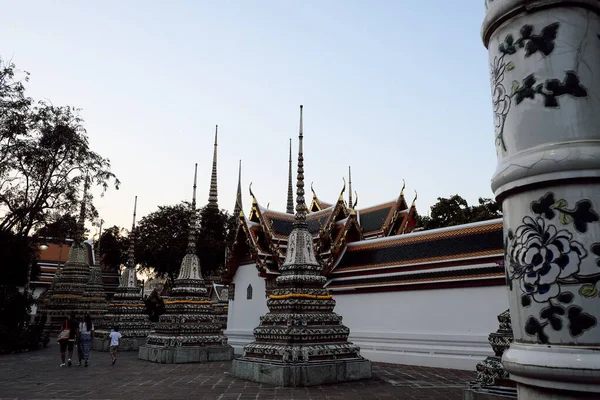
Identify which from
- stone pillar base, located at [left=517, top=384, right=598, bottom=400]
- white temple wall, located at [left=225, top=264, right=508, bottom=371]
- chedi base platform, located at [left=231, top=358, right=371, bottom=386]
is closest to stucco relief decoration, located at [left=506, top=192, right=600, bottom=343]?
stone pillar base, located at [left=517, top=384, right=598, bottom=400]

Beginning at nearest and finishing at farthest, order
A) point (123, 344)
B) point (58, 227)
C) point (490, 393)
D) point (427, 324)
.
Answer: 1. point (490, 393)
2. point (427, 324)
3. point (58, 227)
4. point (123, 344)

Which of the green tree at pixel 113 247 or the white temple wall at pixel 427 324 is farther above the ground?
the green tree at pixel 113 247

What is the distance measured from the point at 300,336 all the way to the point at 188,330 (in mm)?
6368

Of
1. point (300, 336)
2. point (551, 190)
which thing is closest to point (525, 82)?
point (551, 190)

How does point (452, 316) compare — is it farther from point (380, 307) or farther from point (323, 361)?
point (323, 361)

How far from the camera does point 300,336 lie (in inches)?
392

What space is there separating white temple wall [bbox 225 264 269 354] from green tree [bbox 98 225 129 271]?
93.7 ft

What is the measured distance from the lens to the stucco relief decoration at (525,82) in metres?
1.69

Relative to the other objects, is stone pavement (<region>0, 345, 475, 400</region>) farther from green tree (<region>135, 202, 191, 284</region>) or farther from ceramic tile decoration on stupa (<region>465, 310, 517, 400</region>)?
green tree (<region>135, 202, 191, 284</region>)

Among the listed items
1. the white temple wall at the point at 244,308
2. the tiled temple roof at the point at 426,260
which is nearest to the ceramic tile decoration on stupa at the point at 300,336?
the tiled temple roof at the point at 426,260

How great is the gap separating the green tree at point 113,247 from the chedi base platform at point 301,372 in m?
37.8

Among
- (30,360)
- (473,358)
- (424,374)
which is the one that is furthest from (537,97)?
(30,360)

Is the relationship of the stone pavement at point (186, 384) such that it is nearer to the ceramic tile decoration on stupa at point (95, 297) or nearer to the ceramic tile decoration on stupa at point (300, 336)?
the ceramic tile decoration on stupa at point (300, 336)

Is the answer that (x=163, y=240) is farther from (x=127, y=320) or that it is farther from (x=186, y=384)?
(x=186, y=384)
